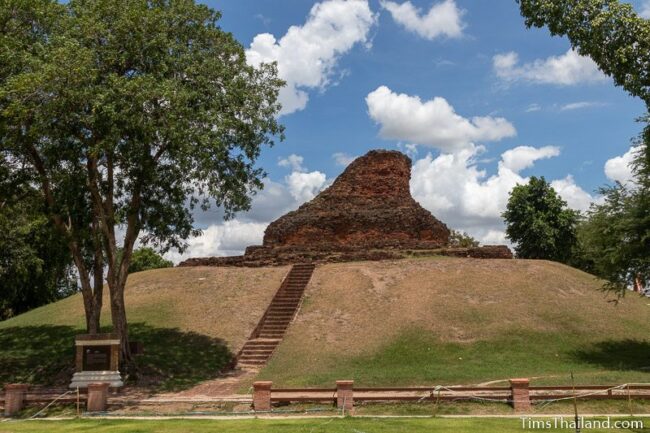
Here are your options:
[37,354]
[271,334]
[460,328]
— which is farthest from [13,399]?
[460,328]

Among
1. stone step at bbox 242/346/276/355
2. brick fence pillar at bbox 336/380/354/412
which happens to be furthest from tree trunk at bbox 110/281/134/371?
brick fence pillar at bbox 336/380/354/412

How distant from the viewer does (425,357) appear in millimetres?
19828

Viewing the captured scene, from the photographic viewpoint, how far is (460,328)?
22.0 m

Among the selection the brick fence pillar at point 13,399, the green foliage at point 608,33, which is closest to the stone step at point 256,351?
the brick fence pillar at point 13,399

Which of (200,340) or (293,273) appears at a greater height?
(293,273)

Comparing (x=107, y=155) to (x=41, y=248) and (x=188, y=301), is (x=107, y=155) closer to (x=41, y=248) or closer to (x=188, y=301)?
(x=188, y=301)

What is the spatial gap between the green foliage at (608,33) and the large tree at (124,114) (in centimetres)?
993

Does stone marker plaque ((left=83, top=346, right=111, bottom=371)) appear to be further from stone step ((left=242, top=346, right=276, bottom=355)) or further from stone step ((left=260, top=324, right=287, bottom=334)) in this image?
stone step ((left=260, top=324, right=287, bottom=334))

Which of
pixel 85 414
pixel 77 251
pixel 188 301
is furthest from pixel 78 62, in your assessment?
pixel 188 301

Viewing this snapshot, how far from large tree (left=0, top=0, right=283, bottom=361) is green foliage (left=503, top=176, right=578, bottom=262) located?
32199 mm

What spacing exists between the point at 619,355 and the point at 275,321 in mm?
12980

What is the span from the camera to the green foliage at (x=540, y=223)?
46094mm

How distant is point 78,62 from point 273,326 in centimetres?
1257

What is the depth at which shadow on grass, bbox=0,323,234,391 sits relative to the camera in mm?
19531
